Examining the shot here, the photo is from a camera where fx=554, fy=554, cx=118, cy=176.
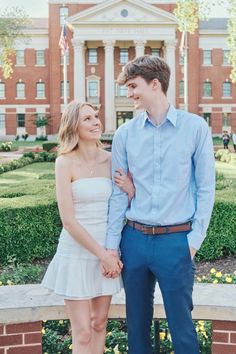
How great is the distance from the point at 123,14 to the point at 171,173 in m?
50.0

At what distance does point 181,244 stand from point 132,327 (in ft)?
1.93

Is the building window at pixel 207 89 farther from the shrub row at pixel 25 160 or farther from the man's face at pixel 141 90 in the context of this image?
the man's face at pixel 141 90

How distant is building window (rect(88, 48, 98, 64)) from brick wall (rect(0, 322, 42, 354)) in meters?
52.0

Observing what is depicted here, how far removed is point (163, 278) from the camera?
9.59 ft

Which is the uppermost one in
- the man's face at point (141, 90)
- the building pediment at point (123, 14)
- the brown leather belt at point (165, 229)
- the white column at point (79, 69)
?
the building pediment at point (123, 14)

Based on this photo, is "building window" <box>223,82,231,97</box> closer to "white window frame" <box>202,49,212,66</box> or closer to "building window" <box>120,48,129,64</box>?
"white window frame" <box>202,49,212,66</box>

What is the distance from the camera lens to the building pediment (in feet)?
164

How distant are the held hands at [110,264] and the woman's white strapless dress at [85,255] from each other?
6 centimetres

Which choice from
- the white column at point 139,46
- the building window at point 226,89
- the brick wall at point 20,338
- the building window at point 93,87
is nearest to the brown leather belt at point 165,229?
the brick wall at point 20,338

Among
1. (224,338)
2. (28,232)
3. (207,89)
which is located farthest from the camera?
(207,89)

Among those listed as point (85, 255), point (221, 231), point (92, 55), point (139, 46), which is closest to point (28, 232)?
point (221, 231)

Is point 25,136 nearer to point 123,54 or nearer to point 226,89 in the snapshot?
point 123,54

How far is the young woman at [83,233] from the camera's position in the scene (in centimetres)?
302

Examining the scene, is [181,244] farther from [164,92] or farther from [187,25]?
[187,25]
